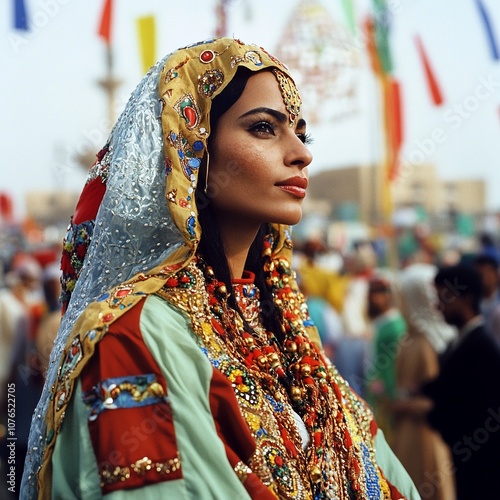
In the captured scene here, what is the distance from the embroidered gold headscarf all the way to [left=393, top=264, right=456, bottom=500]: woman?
13.3ft

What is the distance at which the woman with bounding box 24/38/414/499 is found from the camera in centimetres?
194

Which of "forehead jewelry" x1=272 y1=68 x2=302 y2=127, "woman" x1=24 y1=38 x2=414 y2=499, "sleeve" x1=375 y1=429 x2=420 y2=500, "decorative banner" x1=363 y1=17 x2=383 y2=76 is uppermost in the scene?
"decorative banner" x1=363 y1=17 x2=383 y2=76

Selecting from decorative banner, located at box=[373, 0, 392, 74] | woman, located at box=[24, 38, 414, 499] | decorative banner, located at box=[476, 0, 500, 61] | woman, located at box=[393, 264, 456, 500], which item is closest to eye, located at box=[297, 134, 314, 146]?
woman, located at box=[24, 38, 414, 499]

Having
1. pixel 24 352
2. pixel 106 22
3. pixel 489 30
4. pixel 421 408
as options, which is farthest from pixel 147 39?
pixel 421 408

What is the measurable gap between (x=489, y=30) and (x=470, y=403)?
4.51 metres

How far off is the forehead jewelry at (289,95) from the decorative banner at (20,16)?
304 centimetres

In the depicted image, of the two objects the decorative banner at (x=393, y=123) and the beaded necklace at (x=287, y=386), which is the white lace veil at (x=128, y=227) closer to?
the beaded necklace at (x=287, y=386)

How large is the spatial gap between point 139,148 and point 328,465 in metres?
0.89

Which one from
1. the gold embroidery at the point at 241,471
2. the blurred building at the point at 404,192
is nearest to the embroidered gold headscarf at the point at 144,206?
the gold embroidery at the point at 241,471

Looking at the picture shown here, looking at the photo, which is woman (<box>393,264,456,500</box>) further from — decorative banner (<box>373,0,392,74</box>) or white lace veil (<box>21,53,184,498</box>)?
decorative banner (<box>373,0,392,74</box>)

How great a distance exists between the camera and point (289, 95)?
2.40 metres

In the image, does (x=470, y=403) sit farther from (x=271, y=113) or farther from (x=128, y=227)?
(x=128, y=227)

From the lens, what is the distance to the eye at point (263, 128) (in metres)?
2.32

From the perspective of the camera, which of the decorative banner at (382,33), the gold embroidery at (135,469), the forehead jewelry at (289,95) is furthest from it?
the decorative banner at (382,33)
